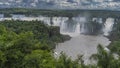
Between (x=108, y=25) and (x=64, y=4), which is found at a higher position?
(x=108, y=25)

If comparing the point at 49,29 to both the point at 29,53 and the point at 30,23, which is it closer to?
the point at 30,23

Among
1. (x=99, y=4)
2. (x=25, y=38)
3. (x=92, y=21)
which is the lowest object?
(x=99, y=4)

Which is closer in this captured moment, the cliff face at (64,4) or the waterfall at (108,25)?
the waterfall at (108,25)

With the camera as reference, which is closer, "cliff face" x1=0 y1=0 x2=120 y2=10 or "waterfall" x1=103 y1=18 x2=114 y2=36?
"waterfall" x1=103 y1=18 x2=114 y2=36

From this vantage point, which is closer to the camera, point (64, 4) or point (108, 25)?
point (108, 25)

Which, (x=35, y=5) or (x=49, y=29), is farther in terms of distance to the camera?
(x=35, y=5)

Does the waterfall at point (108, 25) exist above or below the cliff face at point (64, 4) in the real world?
above

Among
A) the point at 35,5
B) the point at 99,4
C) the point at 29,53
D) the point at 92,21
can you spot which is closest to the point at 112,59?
the point at 29,53

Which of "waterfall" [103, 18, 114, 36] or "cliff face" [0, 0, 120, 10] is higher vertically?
"waterfall" [103, 18, 114, 36]
